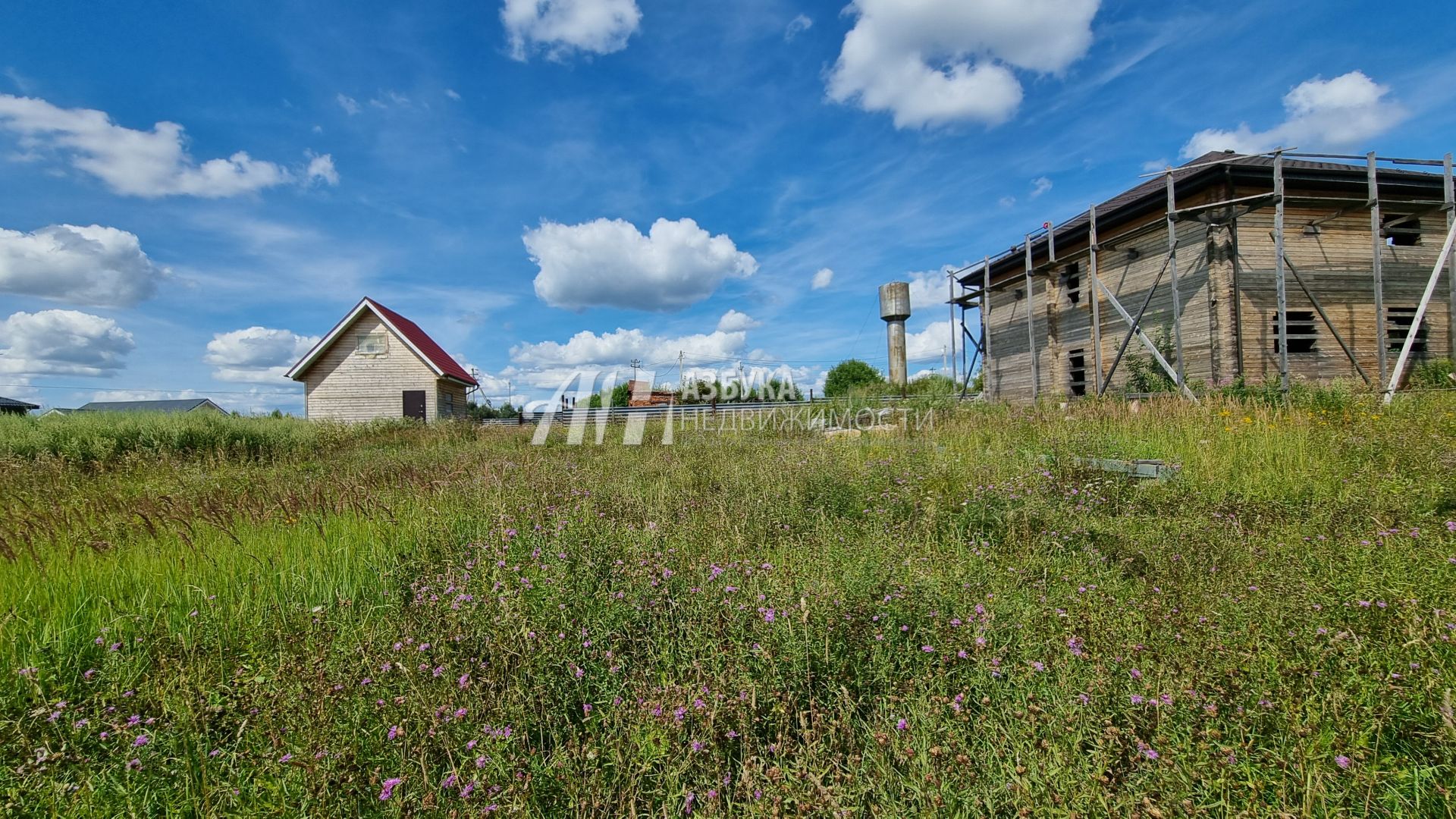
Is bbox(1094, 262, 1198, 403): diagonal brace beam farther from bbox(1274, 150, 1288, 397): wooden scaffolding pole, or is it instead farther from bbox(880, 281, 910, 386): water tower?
bbox(880, 281, 910, 386): water tower

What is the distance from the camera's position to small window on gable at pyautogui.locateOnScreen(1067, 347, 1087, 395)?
17344 millimetres

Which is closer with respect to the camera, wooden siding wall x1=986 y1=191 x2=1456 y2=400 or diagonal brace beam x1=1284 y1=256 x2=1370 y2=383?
diagonal brace beam x1=1284 y1=256 x2=1370 y2=383

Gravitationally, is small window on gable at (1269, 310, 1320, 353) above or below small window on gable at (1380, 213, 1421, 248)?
below

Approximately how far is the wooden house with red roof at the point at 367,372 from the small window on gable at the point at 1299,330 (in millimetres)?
26473

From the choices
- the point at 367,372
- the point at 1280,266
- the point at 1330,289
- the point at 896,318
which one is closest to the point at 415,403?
the point at 367,372

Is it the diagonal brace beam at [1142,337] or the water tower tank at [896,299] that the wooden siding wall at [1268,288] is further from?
the water tower tank at [896,299]

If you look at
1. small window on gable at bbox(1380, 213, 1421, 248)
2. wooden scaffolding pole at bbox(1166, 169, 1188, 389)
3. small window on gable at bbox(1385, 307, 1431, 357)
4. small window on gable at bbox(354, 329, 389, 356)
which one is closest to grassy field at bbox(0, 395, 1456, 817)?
wooden scaffolding pole at bbox(1166, 169, 1188, 389)

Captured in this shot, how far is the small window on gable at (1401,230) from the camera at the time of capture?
45.8 feet

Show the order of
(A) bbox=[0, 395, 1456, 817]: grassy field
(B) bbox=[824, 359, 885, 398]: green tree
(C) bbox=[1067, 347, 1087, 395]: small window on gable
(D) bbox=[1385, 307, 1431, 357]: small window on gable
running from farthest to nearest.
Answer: (B) bbox=[824, 359, 885, 398]: green tree < (C) bbox=[1067, 347, 1087, 395]: small window on gable < (D) bbox=[1385, 307, 1431, 357]: small window on gable < (A) bbox=[0, 395, 1456, 817]: grassy field

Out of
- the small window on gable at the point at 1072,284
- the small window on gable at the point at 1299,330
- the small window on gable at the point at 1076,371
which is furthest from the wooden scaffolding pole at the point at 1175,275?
the small window on gable at the point at 1076,371

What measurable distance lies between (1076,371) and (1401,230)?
7.90 meters

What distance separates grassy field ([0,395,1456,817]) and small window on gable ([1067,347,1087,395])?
14.3 meters

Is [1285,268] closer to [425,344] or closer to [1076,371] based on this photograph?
[1076,371]

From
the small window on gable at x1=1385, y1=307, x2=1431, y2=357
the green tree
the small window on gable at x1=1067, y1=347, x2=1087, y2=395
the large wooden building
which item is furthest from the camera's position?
the green tree
